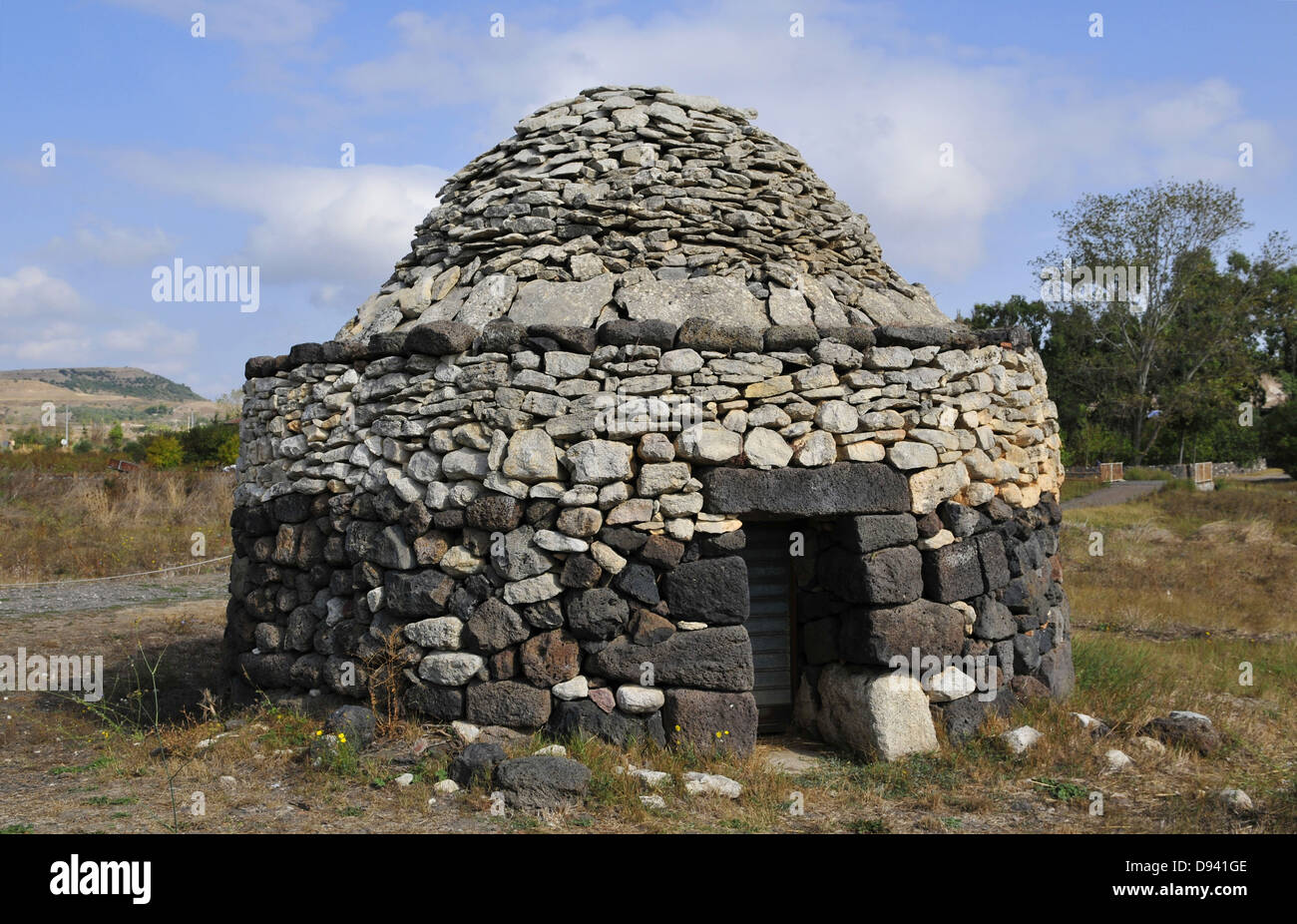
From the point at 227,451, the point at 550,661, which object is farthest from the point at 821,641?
the point at 227,451

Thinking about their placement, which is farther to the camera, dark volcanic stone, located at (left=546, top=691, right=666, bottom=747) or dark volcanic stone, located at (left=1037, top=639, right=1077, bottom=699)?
dark volcanic stone, located at (left=1037, top=639, right=1077, bottom=699)

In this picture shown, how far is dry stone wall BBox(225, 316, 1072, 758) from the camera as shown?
543 centimetres

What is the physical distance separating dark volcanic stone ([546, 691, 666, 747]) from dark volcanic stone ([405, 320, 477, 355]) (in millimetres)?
2176

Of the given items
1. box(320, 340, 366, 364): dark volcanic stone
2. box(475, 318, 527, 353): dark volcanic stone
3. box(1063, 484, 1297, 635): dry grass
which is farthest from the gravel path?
box(1063, 484, 1297, 635): dry grass

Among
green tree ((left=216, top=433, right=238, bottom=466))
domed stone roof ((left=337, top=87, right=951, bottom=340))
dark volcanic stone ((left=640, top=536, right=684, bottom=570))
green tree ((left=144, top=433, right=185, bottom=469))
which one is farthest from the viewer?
green tree ((left=144, top=433, right=185, bottom=469))

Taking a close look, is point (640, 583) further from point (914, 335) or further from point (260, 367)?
point (260, 367)

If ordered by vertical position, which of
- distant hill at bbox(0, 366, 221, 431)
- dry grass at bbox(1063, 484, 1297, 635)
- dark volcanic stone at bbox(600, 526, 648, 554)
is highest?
distant hill at bbox(0, 366, 221, 431)

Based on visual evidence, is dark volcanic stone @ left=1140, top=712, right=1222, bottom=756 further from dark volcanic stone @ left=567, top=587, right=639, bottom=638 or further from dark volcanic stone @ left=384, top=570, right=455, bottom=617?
dark volcanic stone @ left=384, top=570, right=455, bottom=617

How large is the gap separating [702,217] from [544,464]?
7.02ft

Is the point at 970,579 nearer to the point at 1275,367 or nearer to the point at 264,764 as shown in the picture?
the point at 264,764

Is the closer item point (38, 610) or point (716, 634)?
point (716, 634)

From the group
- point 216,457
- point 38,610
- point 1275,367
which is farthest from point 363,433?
point 1275,367

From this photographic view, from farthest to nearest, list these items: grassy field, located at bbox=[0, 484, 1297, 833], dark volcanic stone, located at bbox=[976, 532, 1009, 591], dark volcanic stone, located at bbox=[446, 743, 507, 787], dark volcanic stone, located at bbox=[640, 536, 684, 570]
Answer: dark volcanic stone, located at bbox=[976, 532, 1009, 591] → dark volcanic stone, located at bbox=[640, 536, 684, 570] → dark volcanic stone, located at bbox=[446, 743, 507, 787] → grassy field, located at bbox=[0, 484, 1297, 833]

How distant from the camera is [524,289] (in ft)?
20.4
